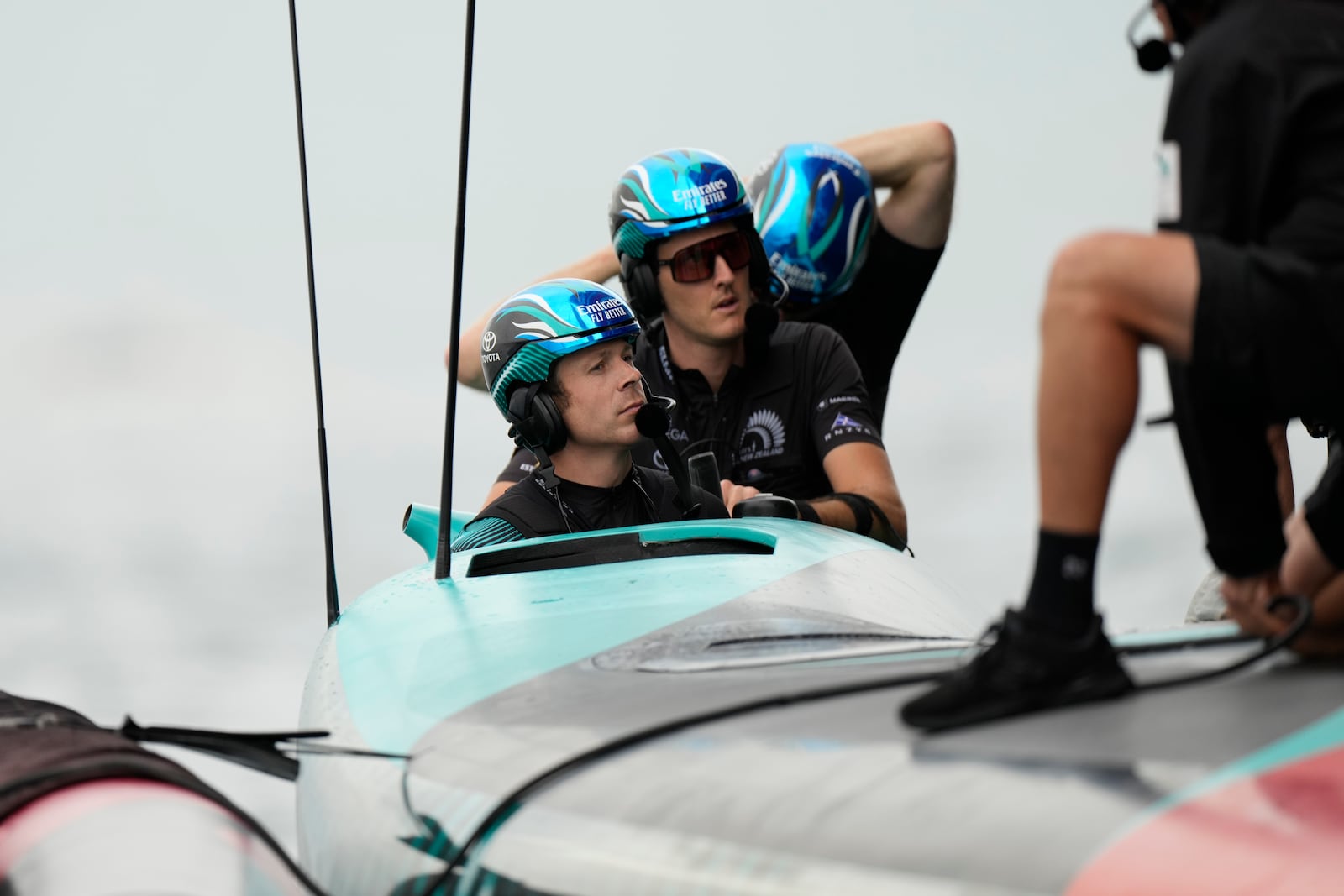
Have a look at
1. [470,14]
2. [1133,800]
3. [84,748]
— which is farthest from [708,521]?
[1133,800]

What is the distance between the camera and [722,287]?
3729 mm

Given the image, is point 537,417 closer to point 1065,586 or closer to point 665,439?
point 665,439

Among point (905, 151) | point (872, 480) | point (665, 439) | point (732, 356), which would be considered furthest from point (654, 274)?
point (905, 151)

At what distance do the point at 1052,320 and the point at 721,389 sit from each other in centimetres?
249

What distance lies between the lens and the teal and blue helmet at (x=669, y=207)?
12.0ft

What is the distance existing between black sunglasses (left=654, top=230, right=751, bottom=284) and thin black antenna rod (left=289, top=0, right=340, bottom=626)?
1005mm

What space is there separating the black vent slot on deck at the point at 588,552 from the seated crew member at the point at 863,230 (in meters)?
1.68

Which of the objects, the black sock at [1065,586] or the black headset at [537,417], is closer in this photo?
the black sock at [1065,586]

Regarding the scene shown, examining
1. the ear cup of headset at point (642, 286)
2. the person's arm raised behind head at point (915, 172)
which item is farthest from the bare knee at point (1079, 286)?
the person's arm raised behind head at point (915, 172)

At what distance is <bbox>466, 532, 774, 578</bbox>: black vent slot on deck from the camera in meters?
2.68

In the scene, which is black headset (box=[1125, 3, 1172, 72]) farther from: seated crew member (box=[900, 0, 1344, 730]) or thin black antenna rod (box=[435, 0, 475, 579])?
thin black antenna rod (box=[435, 0, 475, 579])

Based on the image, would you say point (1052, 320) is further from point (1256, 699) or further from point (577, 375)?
point (577, 375)

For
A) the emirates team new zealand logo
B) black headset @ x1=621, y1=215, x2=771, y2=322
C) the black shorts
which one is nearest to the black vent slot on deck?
the emirates team new zealand logo

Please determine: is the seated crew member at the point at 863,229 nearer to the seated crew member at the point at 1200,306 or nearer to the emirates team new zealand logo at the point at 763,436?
the emirates team new zealand logo at the point at 763,436
